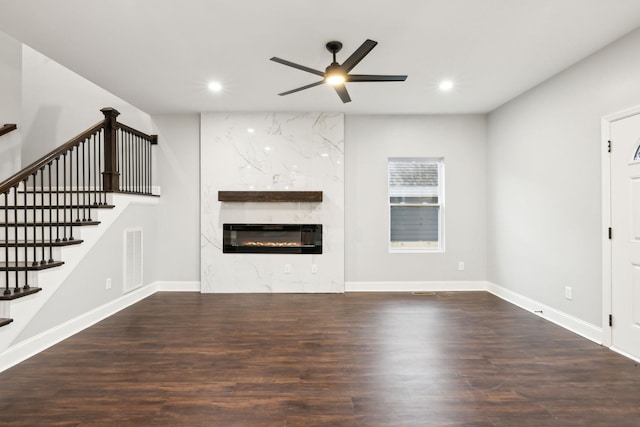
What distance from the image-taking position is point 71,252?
324 centimetres

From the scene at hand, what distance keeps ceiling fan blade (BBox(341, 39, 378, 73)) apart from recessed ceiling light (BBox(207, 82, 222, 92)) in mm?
1857

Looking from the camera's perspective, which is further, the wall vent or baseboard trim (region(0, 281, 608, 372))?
the wall vent

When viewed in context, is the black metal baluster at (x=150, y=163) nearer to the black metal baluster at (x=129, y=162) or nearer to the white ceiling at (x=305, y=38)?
the black metal baluster at (x=129, y=162)

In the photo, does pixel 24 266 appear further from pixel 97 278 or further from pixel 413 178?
pixel 413 178

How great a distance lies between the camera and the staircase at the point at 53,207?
2.76 m

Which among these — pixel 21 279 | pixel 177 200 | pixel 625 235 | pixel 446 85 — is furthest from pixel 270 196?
pixel 625 235

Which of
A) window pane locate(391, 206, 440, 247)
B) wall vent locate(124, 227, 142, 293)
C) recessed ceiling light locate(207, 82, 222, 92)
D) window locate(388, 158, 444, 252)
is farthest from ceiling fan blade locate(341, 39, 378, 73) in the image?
wall vent locate(124, 227, 142, 293)

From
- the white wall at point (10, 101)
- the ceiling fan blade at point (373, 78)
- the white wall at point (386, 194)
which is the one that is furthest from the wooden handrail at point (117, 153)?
the white wall at point (386, 194)

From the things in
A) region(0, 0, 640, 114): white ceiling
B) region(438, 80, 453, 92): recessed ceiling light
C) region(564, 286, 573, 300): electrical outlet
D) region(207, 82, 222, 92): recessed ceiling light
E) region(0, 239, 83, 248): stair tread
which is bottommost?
region(564, 286, 573, 300): electrical outlet

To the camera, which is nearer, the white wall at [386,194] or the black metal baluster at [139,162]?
the black metal baluster at [139,162]

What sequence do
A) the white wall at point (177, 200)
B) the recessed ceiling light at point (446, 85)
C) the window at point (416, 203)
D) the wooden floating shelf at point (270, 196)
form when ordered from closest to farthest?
the recessed ceiling light at point (446, 85), the wooden floating shelf at point (270, 196), the white wall at point (177, 200), the window at point (416, 203)

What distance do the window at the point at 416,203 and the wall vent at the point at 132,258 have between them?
12.2ft

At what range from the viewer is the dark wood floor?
2.02 m

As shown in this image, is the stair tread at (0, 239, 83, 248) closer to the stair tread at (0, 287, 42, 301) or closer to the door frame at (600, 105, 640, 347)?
the stair tread at (0, 287, 42, 301)
